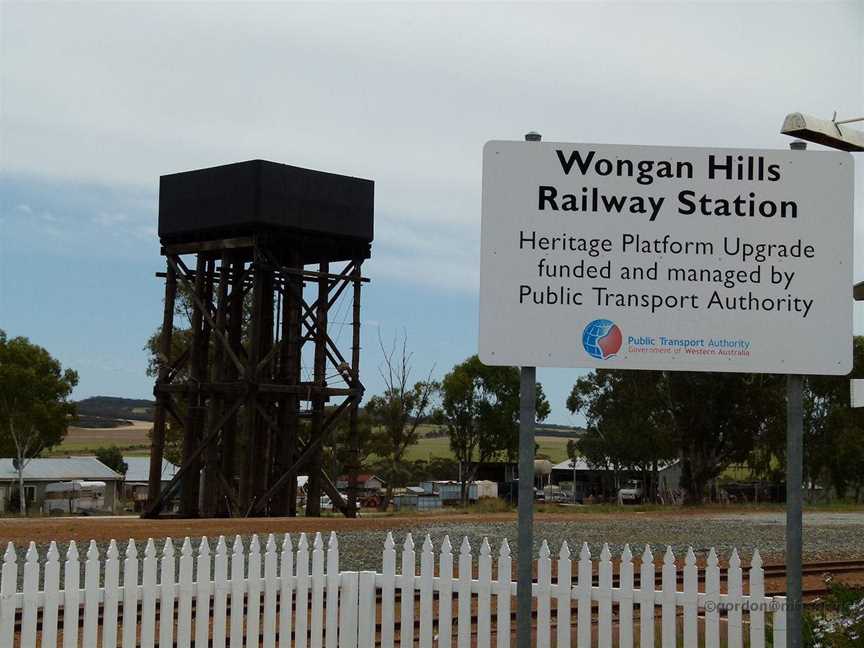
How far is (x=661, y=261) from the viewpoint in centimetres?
626

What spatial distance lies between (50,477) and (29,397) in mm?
10446

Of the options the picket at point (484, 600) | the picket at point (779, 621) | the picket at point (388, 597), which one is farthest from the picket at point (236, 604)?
the picket at point (779, 621)

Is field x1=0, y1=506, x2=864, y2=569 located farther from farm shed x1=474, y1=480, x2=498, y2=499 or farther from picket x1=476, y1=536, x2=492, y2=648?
farm shed x1=474, y1=480, x2=498, y2=499

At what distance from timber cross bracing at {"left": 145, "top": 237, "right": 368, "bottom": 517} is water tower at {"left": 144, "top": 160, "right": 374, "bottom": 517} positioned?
1.4 inches

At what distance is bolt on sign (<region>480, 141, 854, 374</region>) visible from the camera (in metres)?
6.23

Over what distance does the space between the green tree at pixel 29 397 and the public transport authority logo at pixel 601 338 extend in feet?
176

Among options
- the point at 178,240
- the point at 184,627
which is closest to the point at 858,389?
the point at 184,627

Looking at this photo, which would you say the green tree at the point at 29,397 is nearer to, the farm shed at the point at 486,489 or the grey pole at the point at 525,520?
the farm shed at the point at 486,489

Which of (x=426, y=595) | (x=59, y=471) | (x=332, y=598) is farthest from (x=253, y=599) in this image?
(x=59, y=471)

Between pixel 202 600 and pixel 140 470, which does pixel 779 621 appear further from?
pixel 140 470

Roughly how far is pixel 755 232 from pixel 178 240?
21.8 meters

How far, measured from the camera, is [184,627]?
7785 millimetres

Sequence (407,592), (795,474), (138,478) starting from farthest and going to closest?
(138,478) → (407,592) → (795,474)

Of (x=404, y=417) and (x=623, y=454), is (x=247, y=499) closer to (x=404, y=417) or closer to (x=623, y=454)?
(x=404, y=417)
